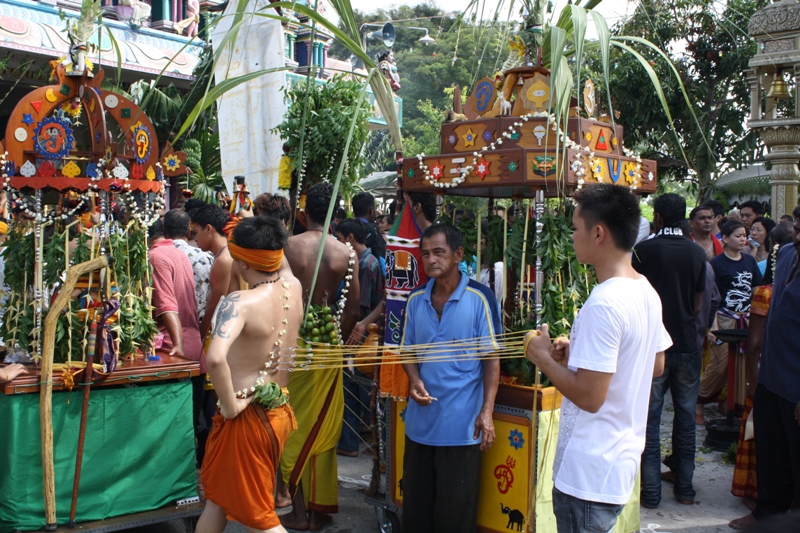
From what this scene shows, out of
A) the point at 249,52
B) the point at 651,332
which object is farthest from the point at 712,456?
the point at 249,52

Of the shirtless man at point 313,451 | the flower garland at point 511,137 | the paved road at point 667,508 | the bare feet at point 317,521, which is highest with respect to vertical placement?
the flower garland at point 511,137

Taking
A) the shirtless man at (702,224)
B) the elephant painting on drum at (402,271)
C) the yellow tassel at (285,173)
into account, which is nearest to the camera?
the elephant painting on drum at (402,271)

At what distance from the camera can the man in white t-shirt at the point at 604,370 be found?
258 centimetres

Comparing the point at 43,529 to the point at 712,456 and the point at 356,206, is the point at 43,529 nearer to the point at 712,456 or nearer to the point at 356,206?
the point at 356,206

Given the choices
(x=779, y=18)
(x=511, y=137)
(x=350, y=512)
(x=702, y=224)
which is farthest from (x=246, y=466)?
(x=779, y=18)

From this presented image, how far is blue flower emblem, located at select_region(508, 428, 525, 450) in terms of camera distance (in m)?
3.98

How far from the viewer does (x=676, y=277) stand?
5.09 metres

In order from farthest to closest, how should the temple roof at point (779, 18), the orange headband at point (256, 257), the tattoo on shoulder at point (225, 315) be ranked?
the temple roof at point (779, 18), the orange headband at point (256, 257), the tattoo on shoulder at point (225, 315)

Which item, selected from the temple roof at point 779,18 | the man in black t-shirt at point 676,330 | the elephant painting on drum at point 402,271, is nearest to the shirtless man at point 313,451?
the elephant painting on drum at point 402,271

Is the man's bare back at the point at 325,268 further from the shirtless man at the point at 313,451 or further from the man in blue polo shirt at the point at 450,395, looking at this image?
the man in blue polo shirt at the point at 450,395

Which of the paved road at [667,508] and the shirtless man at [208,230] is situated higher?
the shirtless man at [208,230]

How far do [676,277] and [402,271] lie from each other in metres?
1.89

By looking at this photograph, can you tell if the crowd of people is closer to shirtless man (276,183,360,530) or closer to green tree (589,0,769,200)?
shirtless man (276,183,360,530)

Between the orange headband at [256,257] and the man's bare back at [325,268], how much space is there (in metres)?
1.19
